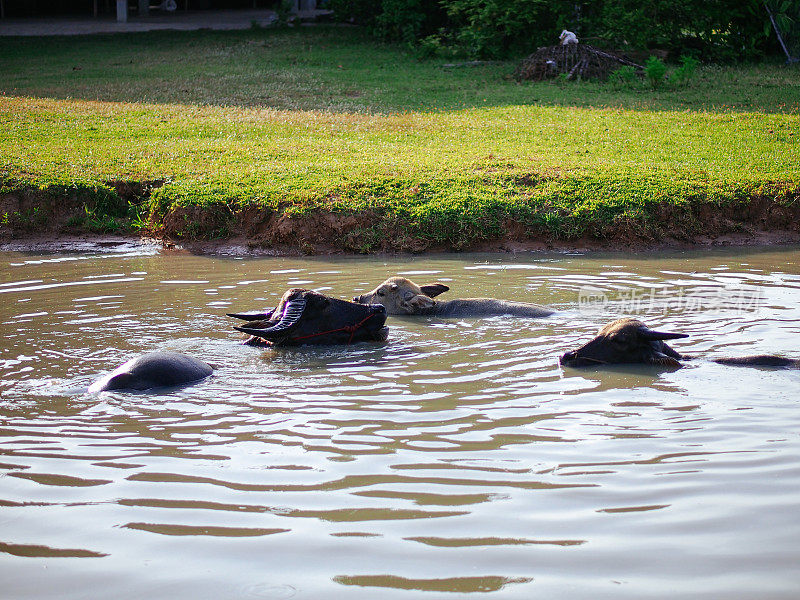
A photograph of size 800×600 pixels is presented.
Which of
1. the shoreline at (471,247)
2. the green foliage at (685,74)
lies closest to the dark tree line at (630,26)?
the green foliage at (685,74)

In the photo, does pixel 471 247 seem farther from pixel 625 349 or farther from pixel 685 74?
pixel 685 74

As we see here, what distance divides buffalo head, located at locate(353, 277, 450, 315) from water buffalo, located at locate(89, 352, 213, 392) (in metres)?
2.37

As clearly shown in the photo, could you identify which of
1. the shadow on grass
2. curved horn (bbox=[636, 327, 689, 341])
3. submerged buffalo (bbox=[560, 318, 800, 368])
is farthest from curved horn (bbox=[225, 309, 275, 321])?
the shadow on grass

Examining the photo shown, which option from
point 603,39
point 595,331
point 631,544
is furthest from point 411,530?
point 603,39

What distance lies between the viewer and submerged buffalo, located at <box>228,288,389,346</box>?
7199 mm

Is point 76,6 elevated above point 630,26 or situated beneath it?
elevated above

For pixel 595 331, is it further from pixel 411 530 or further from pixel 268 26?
pixel 268 26

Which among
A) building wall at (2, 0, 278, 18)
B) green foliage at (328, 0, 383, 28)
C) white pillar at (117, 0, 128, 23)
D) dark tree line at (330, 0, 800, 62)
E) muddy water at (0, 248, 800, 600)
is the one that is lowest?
muddy water at (0, 248, 800, 600)

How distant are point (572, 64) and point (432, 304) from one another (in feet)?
49.5

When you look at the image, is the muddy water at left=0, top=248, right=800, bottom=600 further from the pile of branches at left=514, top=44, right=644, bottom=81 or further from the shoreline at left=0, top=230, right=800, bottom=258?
the pile of branches at left=514, top=44, right=644, bottom=81

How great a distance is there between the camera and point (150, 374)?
5.97 metres

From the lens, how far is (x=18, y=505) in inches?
165

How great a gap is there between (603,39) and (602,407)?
19.3 m

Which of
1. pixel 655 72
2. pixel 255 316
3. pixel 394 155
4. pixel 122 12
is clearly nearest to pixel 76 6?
pixel 122 12
